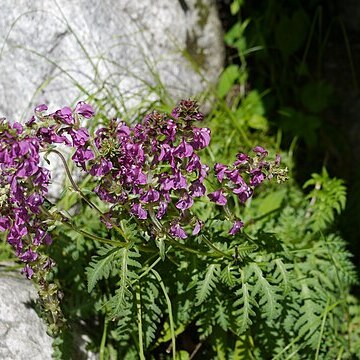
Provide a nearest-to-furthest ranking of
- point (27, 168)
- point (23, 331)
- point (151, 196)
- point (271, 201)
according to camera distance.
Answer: point (27, 168)
point (151, 196)
point (23, 331)
point (271, 201)

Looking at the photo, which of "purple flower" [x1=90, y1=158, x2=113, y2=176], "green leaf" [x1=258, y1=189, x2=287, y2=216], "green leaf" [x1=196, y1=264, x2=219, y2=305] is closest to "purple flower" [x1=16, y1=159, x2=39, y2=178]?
"purple flower" [x1=90, y1=158, x2=113, y2=176]

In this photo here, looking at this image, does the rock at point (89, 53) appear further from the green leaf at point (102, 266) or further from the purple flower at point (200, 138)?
the purple flower at point (200, 138)

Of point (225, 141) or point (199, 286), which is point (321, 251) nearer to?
point (199, 286)

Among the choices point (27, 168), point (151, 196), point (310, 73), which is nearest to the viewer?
point (27, 168)

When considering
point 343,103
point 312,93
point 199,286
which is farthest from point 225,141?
point 199,286

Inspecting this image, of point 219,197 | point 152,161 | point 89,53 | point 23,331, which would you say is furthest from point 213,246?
point 89,53

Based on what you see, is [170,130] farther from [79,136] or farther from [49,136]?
[49,136]

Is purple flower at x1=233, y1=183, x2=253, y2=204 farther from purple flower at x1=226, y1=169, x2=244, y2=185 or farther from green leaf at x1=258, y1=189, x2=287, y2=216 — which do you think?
green leaf at x1=258, y1=189, x2=287, y2=216
